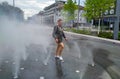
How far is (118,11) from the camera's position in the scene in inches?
1002

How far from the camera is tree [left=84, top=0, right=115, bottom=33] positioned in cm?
3509

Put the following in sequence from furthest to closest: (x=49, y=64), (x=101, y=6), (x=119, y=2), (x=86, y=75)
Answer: (x=101, y=6), (x=119, y=2), (x=49, y=64), (x=86, y=75)

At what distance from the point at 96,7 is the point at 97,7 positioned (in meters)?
0.16

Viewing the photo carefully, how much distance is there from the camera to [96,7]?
1396 inches

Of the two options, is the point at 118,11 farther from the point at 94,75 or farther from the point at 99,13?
the point at 94,75

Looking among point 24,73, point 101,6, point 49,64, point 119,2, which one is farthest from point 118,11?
point 24,73

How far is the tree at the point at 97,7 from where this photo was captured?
3509 cm

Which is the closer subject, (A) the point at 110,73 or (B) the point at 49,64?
(A) the point at 110,73

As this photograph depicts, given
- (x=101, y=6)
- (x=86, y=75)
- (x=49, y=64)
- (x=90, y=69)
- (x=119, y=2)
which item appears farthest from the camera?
(x=101, y=6)

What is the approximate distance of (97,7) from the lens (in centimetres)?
3538

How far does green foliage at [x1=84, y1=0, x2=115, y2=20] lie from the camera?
115 ft

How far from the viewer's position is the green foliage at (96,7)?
35094mm

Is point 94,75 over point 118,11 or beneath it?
beneath

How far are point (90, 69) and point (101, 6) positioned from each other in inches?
1067
